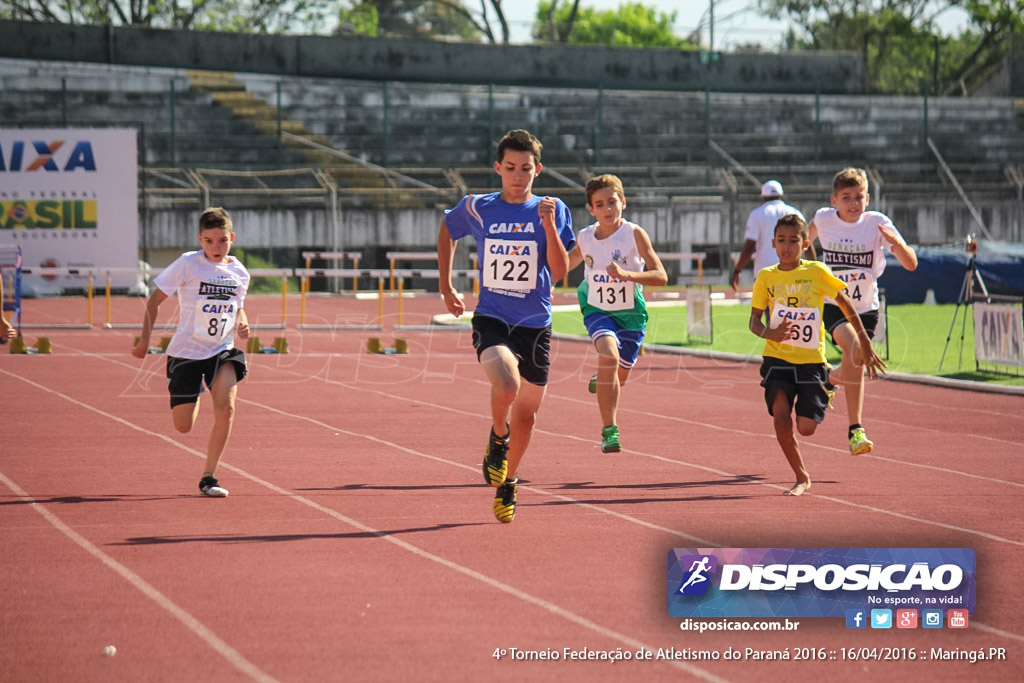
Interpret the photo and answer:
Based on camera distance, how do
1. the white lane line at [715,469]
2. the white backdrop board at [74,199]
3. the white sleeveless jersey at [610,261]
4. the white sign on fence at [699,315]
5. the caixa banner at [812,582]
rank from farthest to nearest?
the white backdrop board at [74,199]
the white sign on fence at [699,315]
the white sleeveless jersey at [610,261]
the white lane line at [715,469]
the caixa banner at [812,582]

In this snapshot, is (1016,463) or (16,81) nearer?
(1016,463)

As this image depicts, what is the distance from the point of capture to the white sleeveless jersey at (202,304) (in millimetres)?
8641

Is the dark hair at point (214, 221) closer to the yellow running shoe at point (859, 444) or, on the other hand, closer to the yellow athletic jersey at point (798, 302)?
the yellow athletic jersey at point (798, 302)

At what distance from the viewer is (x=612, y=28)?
8706 centimetres

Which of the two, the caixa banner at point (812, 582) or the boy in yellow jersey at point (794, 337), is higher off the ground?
the boy in yellow jersey at point (794, 337)

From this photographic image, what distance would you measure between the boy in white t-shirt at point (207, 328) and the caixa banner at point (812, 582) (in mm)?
3539

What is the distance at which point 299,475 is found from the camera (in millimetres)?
9297

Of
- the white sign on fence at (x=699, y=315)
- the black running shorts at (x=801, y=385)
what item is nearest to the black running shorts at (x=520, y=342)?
the black running shorts at (x=801, y=385)

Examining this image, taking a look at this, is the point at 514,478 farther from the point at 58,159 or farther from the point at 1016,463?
the point at 58,159

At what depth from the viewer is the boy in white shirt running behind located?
33.6 ft

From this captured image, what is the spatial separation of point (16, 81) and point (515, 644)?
39.7 metres

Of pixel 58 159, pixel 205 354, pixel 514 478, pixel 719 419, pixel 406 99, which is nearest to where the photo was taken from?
pixel 514 478

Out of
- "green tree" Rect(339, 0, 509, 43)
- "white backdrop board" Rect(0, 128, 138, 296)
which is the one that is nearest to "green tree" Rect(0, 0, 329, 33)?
"green tree" Rect(339, 0, 509, 43)

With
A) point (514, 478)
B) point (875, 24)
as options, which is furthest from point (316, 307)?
point (875, 24)
